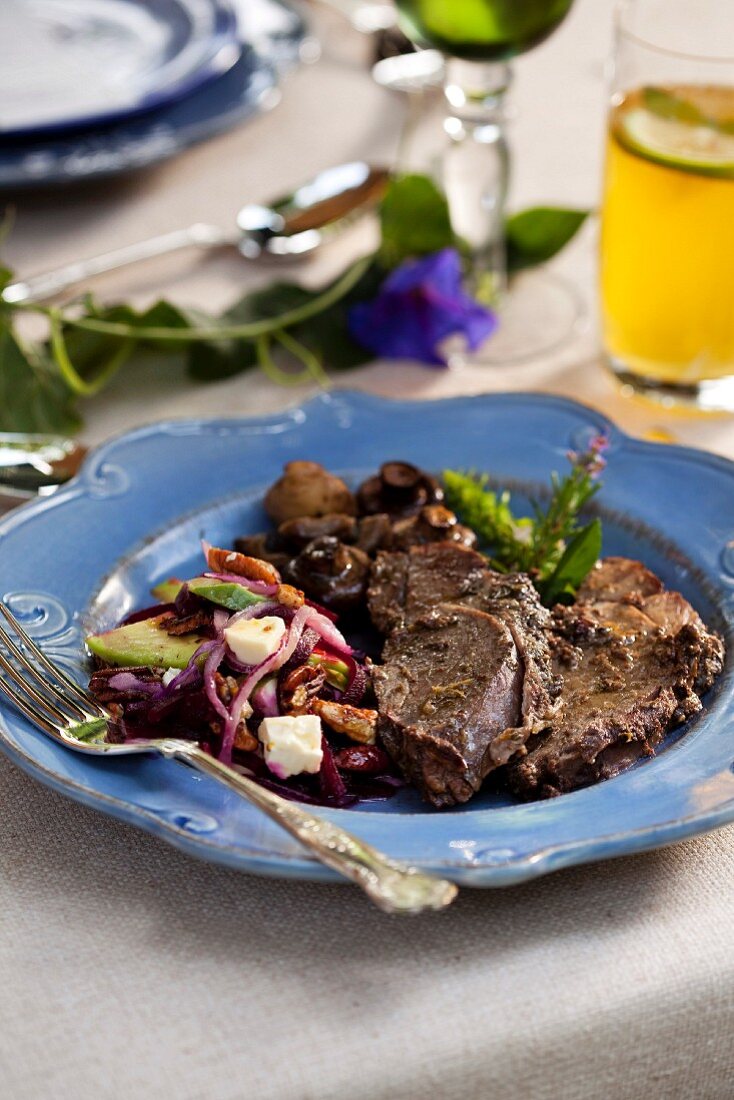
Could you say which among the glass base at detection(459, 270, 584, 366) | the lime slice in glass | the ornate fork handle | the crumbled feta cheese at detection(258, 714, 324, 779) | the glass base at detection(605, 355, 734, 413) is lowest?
the glass base at detection(459, 270, 584, 366)

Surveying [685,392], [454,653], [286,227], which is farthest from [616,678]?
[286,227]

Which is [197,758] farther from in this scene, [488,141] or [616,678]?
[488,141]

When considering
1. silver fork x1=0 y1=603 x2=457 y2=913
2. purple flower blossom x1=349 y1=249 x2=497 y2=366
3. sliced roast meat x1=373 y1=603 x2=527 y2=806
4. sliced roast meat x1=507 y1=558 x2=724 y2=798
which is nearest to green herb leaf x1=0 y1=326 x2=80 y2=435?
purple flower blossom x1=349 y1=249 x2=497 y2=366

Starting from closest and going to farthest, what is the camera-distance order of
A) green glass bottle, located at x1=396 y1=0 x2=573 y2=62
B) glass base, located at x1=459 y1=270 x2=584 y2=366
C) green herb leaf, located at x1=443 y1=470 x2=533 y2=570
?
green herb leaf, located at x1=443 y1=470 x2=533 y2=570 < green glass bottle, located at x1=396 y1=0 x2=573 y2=62 < glass base, located at x1=459 y1=270 x2=584 y2=366

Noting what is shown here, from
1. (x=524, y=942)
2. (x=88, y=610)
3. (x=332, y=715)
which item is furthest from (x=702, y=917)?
(x=88, y=610)

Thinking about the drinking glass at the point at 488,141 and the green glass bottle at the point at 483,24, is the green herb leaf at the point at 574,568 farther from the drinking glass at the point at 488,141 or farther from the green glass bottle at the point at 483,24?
the green glass bottle at the point at 483,24

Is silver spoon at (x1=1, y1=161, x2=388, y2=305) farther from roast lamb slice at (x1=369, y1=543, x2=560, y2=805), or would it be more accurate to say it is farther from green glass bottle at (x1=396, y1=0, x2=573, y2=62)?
roast lamb slice at (x1=369, y1=543, x2=560, y2=805)

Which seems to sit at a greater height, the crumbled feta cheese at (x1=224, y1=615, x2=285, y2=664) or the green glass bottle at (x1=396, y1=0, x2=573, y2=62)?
the green glass bottle at (x1=396, y1=0, x2=573, y2=62)

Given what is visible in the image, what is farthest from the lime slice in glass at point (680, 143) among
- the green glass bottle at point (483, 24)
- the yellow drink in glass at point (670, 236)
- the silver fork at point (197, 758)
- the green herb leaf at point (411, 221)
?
the silver fork at point (197, 758)
